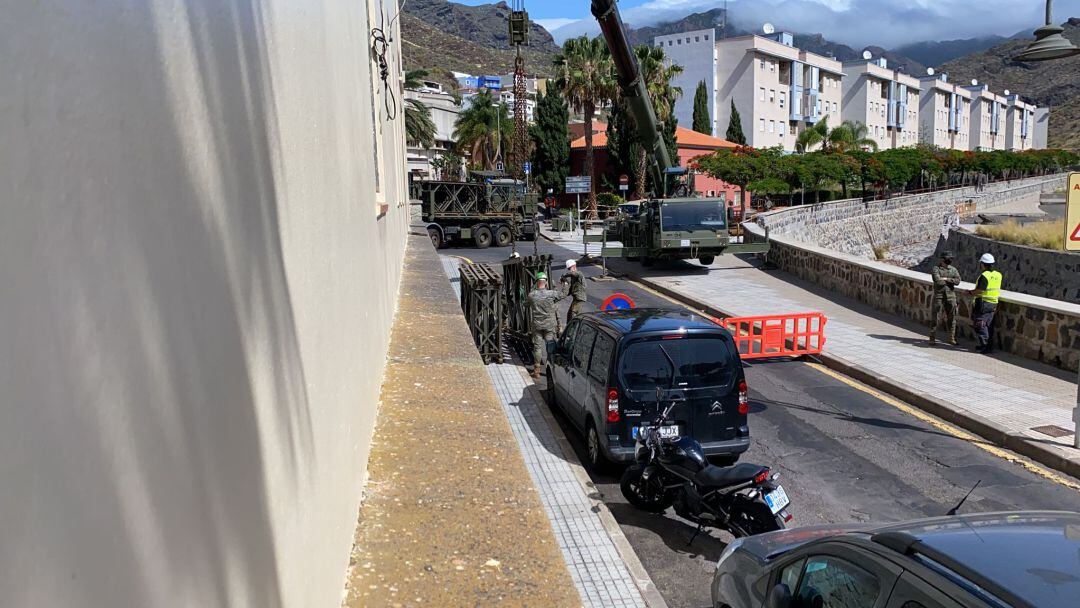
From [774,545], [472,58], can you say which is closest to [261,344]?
[774,545]

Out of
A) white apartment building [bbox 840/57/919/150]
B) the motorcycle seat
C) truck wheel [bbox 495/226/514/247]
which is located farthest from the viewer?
white apartment building [bbox 840/57/919/150]

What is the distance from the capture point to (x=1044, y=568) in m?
2.96

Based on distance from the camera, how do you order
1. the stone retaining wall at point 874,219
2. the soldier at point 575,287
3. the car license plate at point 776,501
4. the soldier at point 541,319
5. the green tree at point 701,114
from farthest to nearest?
the green tree at point 701,114
the stone retaining wall at point 874,219
the soldier at point 575,287
the soldier at point 541,319
the car license plate at point 776,501

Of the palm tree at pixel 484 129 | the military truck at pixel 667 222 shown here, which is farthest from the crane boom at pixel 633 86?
the palm tree at pixel 484 129

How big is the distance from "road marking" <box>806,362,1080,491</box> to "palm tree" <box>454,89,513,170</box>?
5114cm

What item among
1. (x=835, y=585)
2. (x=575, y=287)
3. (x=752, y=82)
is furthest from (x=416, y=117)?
(x=835, y=585)

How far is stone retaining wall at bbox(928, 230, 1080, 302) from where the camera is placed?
21297 millimetres

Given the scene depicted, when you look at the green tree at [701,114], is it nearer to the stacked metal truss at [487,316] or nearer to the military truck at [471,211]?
the military truck at [471,211]

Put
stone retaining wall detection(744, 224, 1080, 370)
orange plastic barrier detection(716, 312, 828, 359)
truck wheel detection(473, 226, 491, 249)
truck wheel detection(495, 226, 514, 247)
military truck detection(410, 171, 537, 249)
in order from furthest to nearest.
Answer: truck wheel detection(495, 226, 514, 247)
truck wheel detection(473, 226, 491, 249)
military truck detection(410, 171, 537, 249)
orange plastic barrier detection(716, 312, 828, 359)
stone retaining wall detection(744, 224, 1080, 370)

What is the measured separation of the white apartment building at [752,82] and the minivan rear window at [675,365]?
2801 inches

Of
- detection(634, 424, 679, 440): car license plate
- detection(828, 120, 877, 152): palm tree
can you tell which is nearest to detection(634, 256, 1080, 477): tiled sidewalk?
detection(634, 424, 679, 440): car license plate

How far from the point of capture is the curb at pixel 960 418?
27.1 ft

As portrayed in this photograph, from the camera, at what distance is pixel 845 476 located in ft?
26.1

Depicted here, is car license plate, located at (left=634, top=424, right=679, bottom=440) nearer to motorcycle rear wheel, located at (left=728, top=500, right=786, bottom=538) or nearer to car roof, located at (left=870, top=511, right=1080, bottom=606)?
motorcycle rear wheel, located at (left=728, top=500, right=786, bottom=538)
